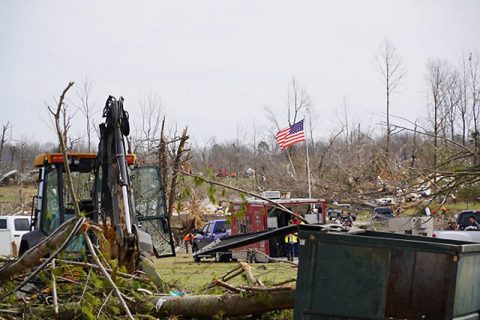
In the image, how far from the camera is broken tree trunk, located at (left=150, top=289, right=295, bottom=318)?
7.92 meters

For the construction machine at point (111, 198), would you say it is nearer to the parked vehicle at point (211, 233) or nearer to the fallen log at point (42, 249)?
the fallen log at point (42, 249)

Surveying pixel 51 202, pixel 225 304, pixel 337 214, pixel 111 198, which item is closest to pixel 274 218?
pixel 337 214

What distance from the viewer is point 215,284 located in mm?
8906

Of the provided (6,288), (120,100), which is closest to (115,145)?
(120,100)

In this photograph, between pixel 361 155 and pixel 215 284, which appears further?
pixel 361 155

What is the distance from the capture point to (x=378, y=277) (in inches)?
245

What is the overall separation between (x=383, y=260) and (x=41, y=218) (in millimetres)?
7176

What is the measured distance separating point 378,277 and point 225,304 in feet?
7.93

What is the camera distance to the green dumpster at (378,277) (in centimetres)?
621

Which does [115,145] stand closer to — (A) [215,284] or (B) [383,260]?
(A) [215,284]

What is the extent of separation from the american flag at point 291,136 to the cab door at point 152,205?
19.0m

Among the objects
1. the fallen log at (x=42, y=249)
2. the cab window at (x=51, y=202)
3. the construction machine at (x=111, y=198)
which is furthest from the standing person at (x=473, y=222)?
the fallen log at (x=42, y=249)

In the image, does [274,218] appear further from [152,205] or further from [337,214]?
[152,205]

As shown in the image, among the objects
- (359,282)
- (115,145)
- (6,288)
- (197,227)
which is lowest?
(197,227)
